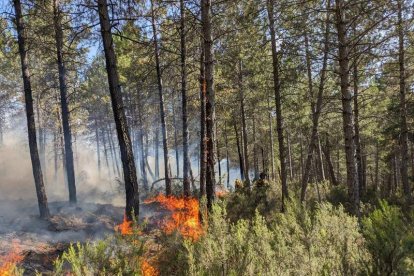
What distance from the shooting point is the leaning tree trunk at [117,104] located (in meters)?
9.05

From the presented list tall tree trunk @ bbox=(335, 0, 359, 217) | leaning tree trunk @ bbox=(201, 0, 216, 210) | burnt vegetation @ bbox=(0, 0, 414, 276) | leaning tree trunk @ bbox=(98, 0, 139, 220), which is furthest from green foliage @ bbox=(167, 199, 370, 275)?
leaning tree trunk @ bbox=(98, 0, 139, 220)

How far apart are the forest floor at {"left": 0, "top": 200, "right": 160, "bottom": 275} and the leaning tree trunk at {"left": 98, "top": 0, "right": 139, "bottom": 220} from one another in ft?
5.88

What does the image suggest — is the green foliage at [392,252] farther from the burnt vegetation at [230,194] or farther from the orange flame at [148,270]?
the orange flame at [148,270]

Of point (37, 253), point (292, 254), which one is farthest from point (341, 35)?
point (37, 253)

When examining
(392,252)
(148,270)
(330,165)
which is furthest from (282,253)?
(330,165)

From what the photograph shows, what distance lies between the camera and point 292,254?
455 cm

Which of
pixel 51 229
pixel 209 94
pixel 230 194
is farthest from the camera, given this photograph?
pixel 230 194

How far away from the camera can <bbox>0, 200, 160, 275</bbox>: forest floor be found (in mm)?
8237

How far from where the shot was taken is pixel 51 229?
11414 mm

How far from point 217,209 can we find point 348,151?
3585mm

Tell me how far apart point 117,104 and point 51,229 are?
5215 mm

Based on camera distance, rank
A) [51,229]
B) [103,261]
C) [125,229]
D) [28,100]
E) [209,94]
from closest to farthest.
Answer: [103,261] → [125,229] → [209,94] → [51,229] → [28,100]

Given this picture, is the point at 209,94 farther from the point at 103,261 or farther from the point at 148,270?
the point at 103,261

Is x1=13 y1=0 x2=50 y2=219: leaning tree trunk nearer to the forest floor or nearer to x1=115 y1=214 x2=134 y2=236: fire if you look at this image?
the forest floor
